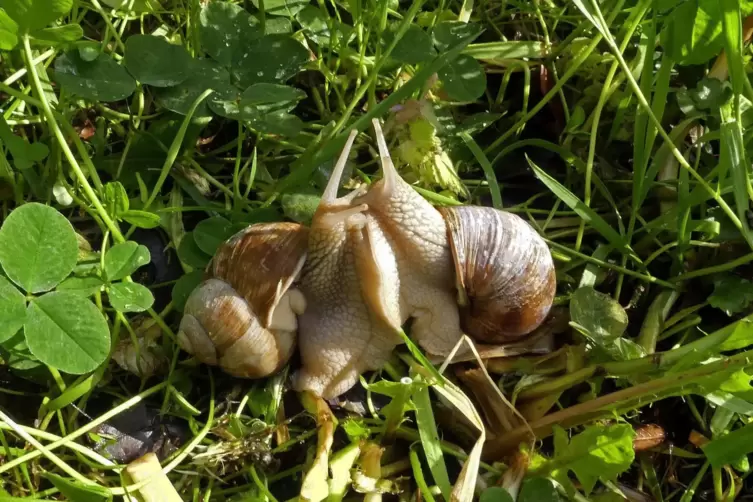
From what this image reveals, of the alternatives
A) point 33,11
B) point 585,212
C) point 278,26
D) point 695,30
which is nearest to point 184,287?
point 33,11

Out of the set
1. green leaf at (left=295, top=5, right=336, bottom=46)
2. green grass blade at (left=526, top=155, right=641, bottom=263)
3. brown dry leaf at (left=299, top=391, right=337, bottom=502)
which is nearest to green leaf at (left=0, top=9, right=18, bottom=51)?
green leaf at (left=295, top=5, right=336, bottom=46)

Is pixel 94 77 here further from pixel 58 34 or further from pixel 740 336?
pixel 740 336

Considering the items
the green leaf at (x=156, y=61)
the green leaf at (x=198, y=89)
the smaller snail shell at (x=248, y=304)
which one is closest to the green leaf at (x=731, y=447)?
the smaller snail shell at (x=248, y=304)

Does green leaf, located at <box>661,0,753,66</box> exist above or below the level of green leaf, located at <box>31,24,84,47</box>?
above

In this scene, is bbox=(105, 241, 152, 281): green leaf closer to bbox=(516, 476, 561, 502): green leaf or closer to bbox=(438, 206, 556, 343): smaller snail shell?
bbox=(438, 206, 556, 343): smaller snail shell

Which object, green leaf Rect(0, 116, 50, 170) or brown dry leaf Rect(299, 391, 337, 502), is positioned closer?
brown dry leaf Rect(299, 391, 337, 502)

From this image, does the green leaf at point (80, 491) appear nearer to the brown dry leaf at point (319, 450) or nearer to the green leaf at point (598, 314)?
the brown dry leaf at point (319, 450)

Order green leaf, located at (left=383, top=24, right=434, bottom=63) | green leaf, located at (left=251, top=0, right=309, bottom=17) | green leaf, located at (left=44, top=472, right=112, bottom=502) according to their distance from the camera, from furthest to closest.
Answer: green leaf, located at (left=251, top=0, right=309, bottom=17) → green leaf, located at (left=383, top=24, right=434, bottom=63) → green leaf, located at (left=44, top=472, right=112, bottom=502)
